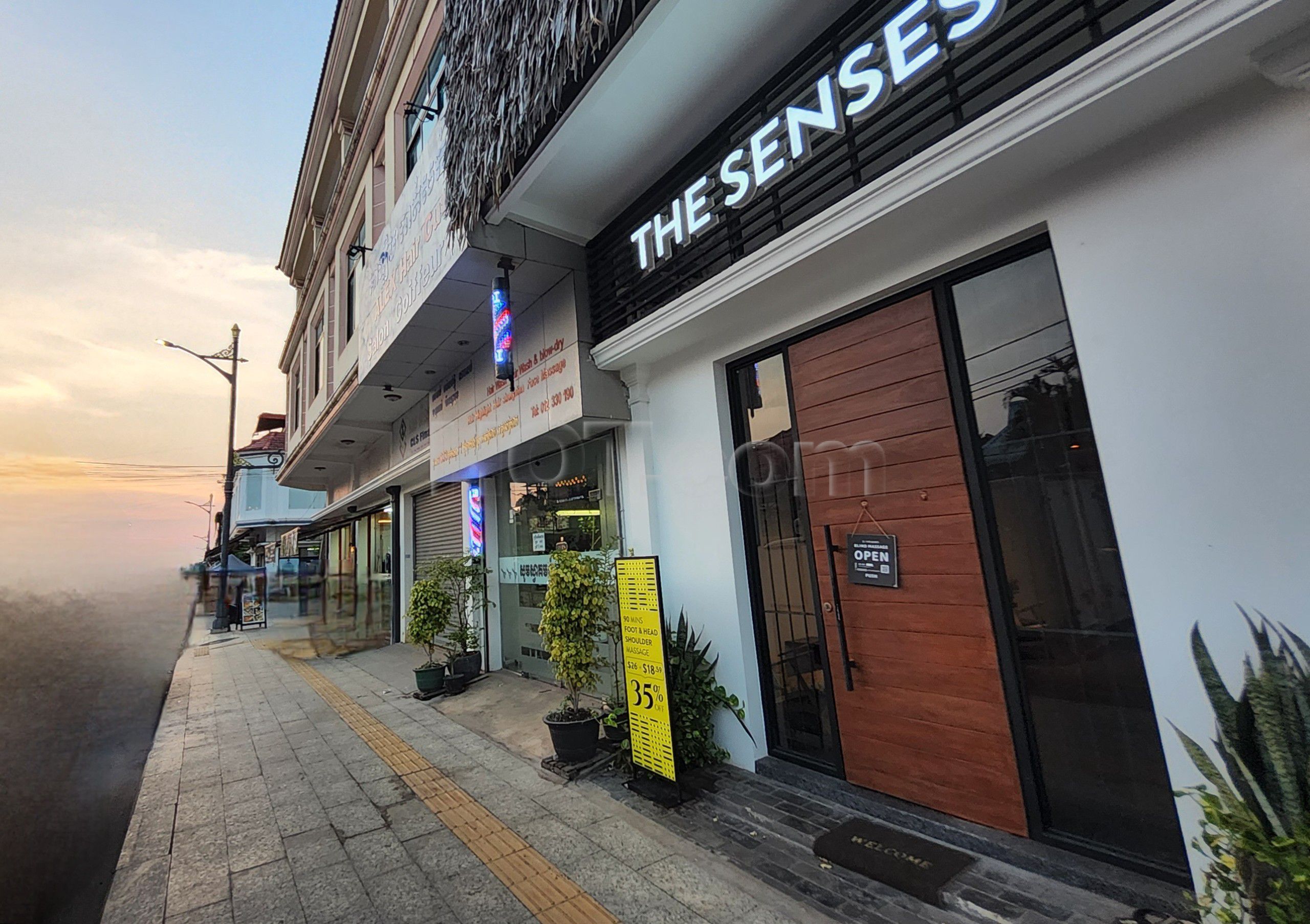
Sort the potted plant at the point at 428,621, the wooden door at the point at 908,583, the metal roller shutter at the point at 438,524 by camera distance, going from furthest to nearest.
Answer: the metal roller shutter at the point at 438,524 < the potted plant at the point at 428,621 < the wooden door at the point at 908,583

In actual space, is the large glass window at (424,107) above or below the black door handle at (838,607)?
above

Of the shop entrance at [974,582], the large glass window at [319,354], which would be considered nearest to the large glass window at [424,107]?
the shop entrance at [974,582]

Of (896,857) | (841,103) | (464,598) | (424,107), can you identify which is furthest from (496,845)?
(424,107)

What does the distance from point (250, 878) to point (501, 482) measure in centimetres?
553

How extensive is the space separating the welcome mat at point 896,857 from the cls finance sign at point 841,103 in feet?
13.0

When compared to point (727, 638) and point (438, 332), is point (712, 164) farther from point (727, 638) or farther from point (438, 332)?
point (438, 332)

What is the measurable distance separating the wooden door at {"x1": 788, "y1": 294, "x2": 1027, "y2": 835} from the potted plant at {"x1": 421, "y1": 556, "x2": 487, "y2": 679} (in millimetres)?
5540

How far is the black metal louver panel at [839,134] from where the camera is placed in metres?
2.49

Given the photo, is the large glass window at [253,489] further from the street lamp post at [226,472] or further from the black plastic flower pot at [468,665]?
the black plastic flower pot at [468,665]

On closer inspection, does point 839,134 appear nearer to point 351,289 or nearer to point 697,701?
point 697,701

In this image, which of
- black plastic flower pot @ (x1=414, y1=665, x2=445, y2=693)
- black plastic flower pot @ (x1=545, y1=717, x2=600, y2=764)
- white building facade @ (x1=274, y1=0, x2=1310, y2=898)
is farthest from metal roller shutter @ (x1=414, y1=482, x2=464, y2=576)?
black plastic flower pot @ (x1=545, y1=717, x2=600, y2=764)

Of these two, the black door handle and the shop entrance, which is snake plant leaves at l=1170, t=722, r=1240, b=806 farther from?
the black door handle

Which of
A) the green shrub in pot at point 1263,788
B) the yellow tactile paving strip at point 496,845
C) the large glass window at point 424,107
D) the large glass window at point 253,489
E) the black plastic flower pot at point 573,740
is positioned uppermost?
the large glass window at point 424,107

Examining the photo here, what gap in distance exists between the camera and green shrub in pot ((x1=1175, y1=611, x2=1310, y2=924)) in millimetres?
1632
